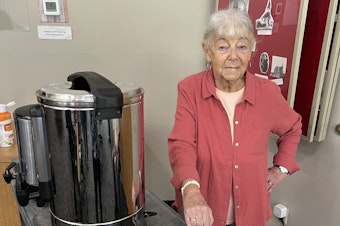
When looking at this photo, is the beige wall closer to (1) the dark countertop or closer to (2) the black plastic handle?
(1) the dark countertop

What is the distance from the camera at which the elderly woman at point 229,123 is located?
0.99 m

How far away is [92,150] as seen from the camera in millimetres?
707

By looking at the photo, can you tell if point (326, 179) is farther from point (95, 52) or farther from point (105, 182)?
point (95, 52)

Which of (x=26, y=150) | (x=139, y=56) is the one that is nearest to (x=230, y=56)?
(x=26, y=150)

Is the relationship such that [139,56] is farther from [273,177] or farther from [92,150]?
[92,150]

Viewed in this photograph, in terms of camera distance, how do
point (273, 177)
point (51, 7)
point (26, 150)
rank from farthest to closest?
point (51, 7) → point (273, 177) → point (26, 150)

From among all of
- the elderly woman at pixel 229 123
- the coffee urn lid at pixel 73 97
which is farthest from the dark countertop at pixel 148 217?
the coffee urn lid at pixel 73 97

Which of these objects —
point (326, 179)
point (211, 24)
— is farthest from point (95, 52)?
point (326, 179)

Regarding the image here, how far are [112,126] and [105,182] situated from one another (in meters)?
0.14

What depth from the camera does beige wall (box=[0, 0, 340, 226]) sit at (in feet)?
5.12

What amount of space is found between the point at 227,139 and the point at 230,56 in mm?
269

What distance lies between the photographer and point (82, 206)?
74 centimetres

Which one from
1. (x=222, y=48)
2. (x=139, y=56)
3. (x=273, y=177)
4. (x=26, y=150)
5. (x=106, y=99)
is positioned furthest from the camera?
(x=139, y=56)

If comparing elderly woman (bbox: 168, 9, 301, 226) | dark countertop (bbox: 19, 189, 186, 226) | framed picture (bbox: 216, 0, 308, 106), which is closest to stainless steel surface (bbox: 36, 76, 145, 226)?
dark countertop (bbox: 19, 189, 186, 226)
